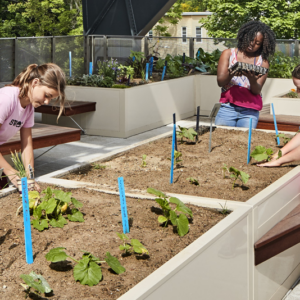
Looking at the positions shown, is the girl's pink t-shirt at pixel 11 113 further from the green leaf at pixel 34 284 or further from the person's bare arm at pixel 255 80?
the person's bare arm at pixel 255 80

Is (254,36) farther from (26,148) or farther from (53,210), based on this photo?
(53,210)

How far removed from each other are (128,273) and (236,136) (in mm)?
2817

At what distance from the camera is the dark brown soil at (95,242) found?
1776 mm

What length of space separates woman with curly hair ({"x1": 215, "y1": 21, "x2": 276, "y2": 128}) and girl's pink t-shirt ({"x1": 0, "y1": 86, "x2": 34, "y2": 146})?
1811 millimetres

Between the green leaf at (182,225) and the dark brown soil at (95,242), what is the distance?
1.4 inches

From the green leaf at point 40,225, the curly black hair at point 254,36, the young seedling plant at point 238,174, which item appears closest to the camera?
the green leaf at point 40,225

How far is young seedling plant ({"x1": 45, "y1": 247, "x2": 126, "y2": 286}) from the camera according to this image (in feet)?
5.84

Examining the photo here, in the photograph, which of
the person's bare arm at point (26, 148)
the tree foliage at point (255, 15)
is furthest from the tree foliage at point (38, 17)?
the person's bare arm at point (26, 148)

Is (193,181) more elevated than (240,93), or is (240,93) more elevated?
(240,93)

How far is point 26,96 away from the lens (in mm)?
2701

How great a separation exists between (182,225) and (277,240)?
0.70m

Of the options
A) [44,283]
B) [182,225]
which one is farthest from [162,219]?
[44,283]

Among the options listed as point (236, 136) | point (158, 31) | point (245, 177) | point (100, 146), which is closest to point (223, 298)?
point (245, 177)

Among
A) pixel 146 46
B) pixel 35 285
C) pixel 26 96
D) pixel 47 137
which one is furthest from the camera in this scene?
pixel 146 46
